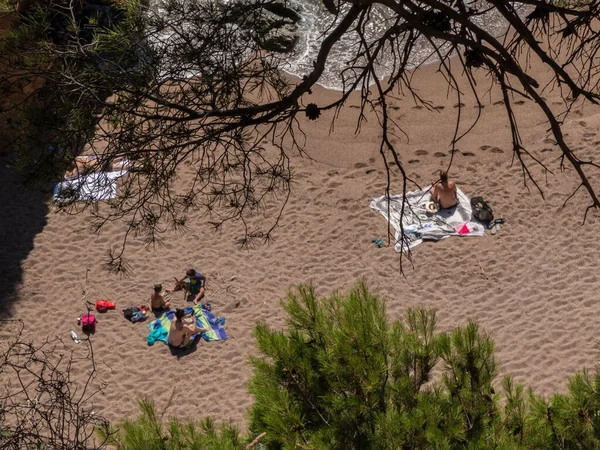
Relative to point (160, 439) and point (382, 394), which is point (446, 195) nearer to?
point (382, 394)

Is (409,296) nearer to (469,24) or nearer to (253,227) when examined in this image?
(253,227)

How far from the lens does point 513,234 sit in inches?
451

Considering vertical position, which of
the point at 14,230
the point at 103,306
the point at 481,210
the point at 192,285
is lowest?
the point at 103,306

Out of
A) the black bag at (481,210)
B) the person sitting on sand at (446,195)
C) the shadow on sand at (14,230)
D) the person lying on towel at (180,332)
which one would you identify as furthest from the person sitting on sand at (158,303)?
the black bag at (481,210)

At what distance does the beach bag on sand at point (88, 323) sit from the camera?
10.4m

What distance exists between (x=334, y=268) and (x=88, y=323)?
3097 mm

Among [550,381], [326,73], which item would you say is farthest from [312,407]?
[326,73]

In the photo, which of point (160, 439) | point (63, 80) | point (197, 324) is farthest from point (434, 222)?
point (160, 439)

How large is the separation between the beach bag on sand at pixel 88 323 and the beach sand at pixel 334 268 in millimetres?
102

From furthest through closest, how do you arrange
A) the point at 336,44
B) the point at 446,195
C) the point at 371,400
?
the point at 336,44
the point at 446,195
the point at 371,400

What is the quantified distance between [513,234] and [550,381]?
2.51m

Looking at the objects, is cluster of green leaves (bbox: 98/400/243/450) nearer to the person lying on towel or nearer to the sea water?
the person lying on towel

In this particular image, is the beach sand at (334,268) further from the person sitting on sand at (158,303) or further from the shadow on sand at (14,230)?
the person sitting on sand at (158,303)

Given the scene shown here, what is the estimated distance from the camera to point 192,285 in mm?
10906
